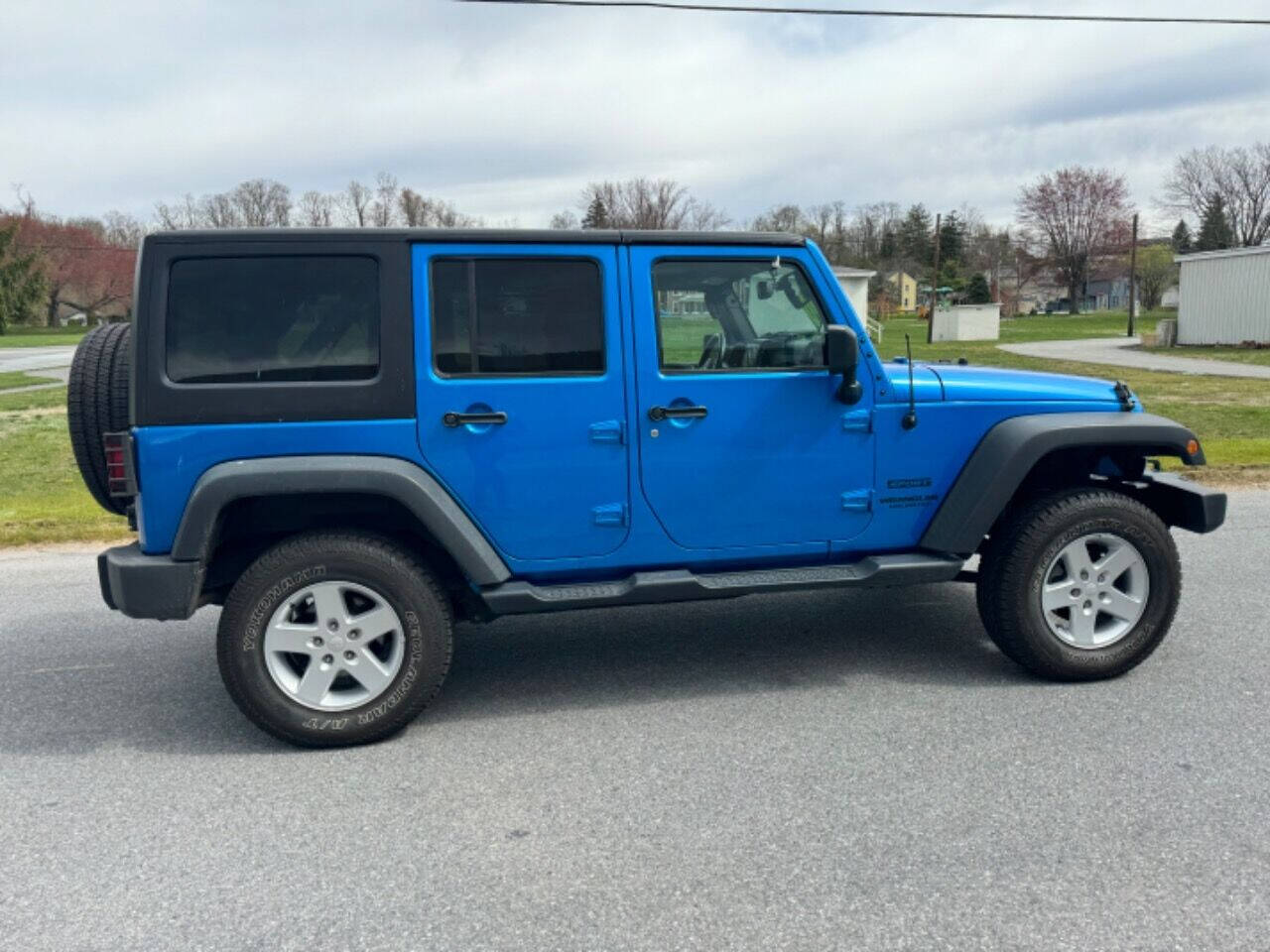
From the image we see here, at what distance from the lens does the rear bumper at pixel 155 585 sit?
364 cm

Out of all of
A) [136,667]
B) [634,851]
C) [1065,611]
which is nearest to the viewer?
[634,851]

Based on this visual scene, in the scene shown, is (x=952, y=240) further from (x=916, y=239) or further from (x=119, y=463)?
(x=119, y=463)

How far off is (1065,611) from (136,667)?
169 inches

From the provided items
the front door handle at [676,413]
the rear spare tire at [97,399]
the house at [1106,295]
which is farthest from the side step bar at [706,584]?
the house at [1106,295]

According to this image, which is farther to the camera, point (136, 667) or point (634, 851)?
point (136, 667)

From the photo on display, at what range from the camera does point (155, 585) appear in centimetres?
365

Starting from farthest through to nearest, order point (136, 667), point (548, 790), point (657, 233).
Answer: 1. point (136, 667)
2. point (657, 233)
3. point (548, 790)

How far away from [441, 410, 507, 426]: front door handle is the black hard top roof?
673mm

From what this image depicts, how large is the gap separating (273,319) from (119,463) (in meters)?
0.80

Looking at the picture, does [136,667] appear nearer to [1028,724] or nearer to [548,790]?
[548,790]

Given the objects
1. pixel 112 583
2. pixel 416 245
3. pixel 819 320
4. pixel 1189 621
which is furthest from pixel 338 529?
pixel 1189 621

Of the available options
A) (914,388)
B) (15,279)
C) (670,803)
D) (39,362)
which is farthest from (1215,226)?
(670,803)

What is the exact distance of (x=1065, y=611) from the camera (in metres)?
4.33

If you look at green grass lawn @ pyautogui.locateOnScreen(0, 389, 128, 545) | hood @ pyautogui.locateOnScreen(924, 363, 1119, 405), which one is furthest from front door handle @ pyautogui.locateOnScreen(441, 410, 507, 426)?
green grass lawn @ pyautogui.locateOnScreen(0, 389, 128, 545)
